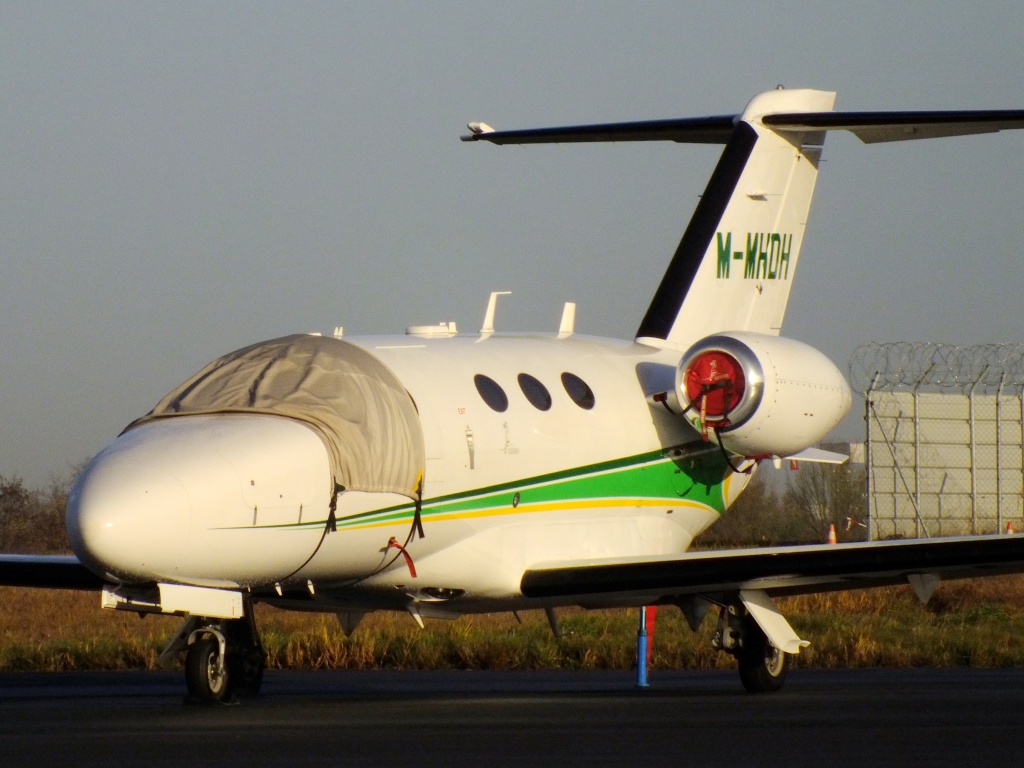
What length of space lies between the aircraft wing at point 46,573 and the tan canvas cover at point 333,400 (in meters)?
2.22

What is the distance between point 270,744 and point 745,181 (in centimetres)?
1015

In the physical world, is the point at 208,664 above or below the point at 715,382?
below

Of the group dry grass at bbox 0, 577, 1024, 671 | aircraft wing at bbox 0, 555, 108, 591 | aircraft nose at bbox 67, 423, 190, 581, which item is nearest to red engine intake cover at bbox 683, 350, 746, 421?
dry grass at bbox 0, 577, 1024, 671

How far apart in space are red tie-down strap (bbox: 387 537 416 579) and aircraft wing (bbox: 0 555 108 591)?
2711mm

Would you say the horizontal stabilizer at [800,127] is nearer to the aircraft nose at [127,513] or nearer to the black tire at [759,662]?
the black tire at [759,662]

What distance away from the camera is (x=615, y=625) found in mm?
23031

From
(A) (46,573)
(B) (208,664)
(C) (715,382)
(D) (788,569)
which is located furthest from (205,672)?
(C) (715,382)

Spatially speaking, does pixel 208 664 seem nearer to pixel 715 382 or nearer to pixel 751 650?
pixel 751 650

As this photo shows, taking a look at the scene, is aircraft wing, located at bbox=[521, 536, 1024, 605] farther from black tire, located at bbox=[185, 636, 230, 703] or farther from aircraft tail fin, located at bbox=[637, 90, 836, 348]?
aircraft tail fin, located at bbox=[637, 90, 836, 348]

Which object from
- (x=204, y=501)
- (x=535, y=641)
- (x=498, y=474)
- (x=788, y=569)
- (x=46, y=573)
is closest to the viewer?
(x=204, y=501)

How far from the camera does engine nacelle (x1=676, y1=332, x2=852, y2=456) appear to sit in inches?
590

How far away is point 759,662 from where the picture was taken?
569 inches

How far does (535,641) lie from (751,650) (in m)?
5.73

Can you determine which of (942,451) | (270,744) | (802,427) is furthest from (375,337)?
(942,451)
